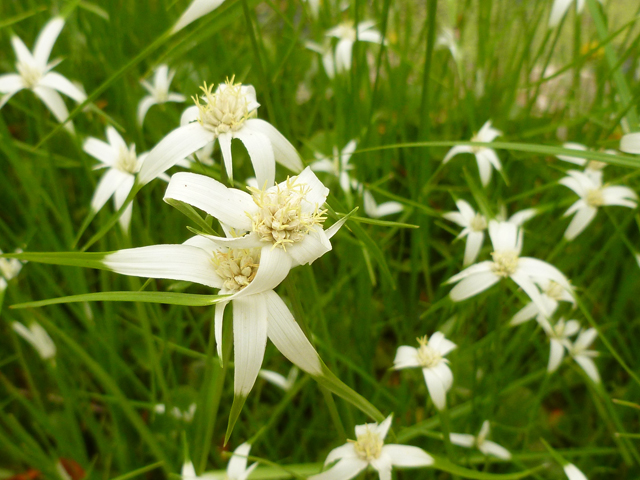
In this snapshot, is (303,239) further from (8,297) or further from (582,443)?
(582,443)

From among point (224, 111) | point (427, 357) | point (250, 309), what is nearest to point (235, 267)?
point (250, 309)

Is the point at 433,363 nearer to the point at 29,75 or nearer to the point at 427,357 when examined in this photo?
the point at 427,357

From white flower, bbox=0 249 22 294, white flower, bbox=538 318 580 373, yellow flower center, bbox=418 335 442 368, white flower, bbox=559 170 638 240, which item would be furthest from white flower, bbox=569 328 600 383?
white flower, bbox=0 249 22 294

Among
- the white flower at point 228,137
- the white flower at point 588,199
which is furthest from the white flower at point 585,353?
the white flower at point 228,137

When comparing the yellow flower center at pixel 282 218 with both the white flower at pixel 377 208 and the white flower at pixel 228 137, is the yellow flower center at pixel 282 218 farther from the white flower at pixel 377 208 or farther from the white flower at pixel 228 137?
the white flower at pixel 377 208

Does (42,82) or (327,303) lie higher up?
(42,82)

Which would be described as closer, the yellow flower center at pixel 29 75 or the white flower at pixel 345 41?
the yellow flower center at pixel 29 75

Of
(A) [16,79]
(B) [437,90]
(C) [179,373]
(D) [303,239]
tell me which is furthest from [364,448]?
(B) [437,90]

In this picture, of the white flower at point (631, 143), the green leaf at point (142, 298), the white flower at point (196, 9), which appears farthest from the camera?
the white flower at point (631, 143)
